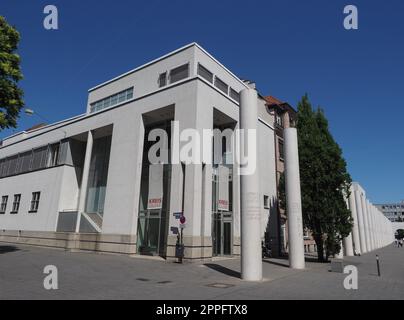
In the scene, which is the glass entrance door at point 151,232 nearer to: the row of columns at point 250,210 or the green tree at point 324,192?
the row of columns at point 250,210

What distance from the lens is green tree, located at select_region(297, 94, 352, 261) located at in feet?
71.8

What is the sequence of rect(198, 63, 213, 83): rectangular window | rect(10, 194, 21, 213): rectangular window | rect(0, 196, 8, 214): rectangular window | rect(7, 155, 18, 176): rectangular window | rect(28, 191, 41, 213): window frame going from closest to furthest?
1. rect(198, 63, 213, 83): rectangular window
2. rect(28, 191, 41, 213): window frame
3. rect(10, 194, 21, 213): rectangular window
4. rect(0, 196, 8, 214): rectangular window
5. rect(7, 155, 18, 176): rectangular window

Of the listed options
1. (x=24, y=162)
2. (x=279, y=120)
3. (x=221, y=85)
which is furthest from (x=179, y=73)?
(x=24, y=162)

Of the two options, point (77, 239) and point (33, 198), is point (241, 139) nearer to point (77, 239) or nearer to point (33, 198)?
point (77, 239)

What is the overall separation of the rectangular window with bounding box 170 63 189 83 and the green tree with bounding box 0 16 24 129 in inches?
428

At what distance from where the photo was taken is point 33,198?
103ft

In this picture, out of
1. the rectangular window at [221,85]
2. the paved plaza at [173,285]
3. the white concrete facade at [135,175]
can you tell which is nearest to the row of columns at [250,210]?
the white concrete facade at [135,175]

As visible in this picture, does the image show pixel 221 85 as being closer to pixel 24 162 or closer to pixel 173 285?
pixel 173 285

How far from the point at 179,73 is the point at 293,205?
13.7 m

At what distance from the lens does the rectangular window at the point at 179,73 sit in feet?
79.0

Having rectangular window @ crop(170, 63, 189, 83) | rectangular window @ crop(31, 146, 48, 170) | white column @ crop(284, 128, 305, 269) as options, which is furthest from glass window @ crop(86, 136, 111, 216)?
white column @ crop(284, 128, 305, 269)

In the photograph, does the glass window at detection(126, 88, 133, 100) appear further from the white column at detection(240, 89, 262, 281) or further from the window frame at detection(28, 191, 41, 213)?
the white column at detection(240, 89, 262, 281)

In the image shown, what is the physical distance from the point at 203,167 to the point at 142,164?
6879 mm
